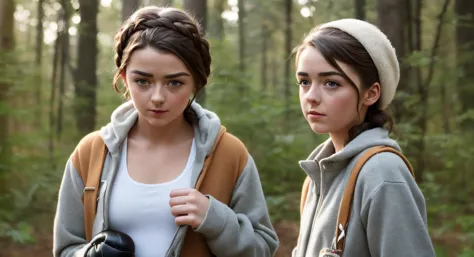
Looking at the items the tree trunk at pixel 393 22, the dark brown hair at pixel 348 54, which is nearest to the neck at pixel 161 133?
the dark brown hair at pixel 348 54

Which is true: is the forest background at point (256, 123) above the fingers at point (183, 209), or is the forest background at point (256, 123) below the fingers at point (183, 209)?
below

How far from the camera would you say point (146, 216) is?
236 centimetres

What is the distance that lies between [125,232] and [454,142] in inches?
259

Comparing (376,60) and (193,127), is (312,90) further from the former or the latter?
(193,127)

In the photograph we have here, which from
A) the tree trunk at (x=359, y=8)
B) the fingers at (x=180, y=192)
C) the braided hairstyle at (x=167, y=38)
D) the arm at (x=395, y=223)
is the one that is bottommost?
the fingers at (x=180, y=192)

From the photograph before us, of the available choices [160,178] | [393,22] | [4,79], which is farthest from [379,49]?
[4,79]

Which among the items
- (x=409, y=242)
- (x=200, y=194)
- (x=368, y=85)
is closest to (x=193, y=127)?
(x=200, y=194)

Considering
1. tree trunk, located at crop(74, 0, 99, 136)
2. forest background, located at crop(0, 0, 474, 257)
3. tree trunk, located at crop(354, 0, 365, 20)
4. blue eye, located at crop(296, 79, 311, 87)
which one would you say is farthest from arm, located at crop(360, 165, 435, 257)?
tree trunk, located at crop(354, 0, 365, 20)

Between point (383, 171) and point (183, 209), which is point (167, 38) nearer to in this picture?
point (183, 209)

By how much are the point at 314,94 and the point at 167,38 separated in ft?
2.12

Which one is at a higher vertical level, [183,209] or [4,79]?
[183,209]

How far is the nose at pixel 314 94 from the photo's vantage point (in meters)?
2.18

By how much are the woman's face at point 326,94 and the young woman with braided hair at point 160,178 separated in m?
0.47

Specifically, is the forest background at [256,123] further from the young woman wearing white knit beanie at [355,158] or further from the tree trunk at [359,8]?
the young woman wearing white knit beanie at [355,158]
